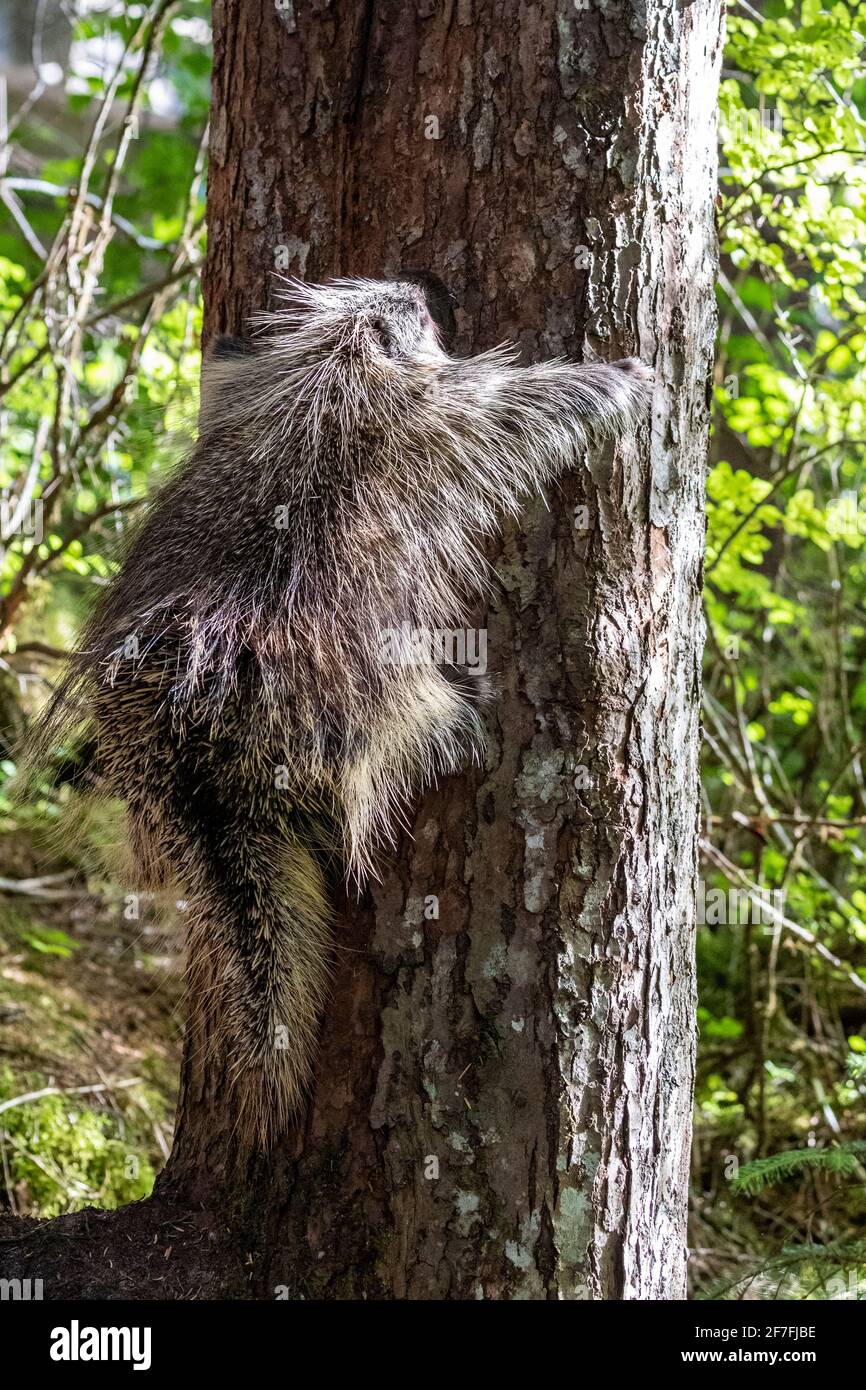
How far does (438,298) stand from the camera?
2.59 m

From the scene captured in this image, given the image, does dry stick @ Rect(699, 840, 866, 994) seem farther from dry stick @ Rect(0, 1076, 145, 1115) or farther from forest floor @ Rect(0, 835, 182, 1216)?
dry stick @ Rect(0, 1076, 145, 1115)

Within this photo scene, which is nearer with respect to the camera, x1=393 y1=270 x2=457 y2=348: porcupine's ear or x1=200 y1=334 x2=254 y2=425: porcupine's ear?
x1=393 y1=270 x2=457 y2=348: porcupine's ear

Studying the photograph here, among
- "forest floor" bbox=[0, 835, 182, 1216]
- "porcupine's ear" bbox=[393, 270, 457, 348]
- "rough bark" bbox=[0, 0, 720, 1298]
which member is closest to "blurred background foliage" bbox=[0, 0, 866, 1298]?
"forest floor" bbox=[0, 835, 182, 1216]

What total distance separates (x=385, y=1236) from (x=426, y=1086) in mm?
314

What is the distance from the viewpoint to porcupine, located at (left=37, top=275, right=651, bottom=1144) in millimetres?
2441

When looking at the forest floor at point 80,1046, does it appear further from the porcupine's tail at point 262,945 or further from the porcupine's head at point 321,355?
the porcupine's head at point 321,355

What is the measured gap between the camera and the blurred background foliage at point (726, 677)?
3.64m

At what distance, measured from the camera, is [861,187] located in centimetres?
352

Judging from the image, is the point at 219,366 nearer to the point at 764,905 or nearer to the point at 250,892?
the point at 250,892

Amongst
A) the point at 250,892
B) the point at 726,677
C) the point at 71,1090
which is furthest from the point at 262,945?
the point at 726,677

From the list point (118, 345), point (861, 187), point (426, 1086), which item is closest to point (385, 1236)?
point (426, 1086)

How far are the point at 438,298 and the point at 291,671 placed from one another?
36.8 inches

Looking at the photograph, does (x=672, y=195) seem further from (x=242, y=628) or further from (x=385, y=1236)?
(x=385, y=1236)

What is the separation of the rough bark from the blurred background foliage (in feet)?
3.11
